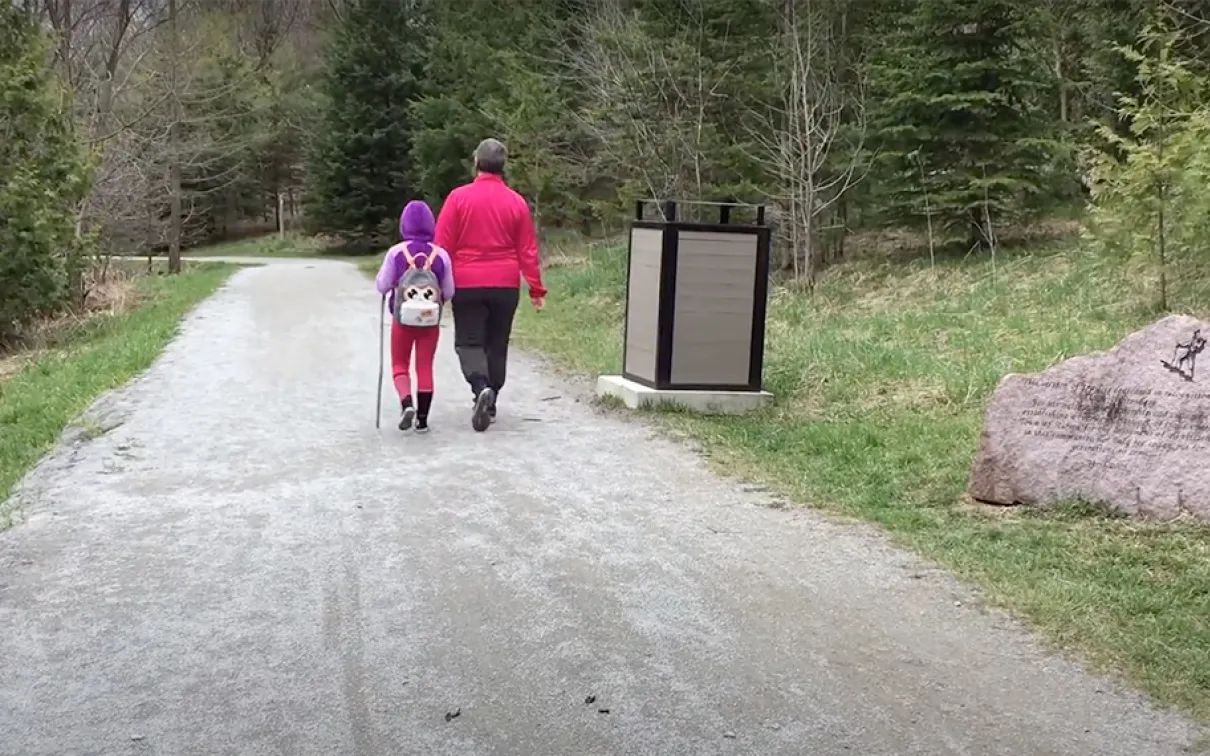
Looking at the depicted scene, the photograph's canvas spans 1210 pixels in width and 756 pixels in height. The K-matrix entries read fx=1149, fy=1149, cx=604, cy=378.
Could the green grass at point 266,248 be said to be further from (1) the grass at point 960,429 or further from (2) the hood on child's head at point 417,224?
(2) the hood on child's head at point 417,224

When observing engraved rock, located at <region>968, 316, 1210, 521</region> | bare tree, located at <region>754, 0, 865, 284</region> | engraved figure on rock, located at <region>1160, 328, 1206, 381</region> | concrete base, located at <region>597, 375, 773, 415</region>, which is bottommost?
concrete base, located at <region>597, 375, 773, 415</region>

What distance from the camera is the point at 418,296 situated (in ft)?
24.9

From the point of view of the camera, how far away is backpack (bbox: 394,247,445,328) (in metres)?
7.57

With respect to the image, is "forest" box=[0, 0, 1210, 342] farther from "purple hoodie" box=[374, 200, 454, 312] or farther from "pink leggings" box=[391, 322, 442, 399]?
"pink leggings" box=[391, 322, 442, 399]

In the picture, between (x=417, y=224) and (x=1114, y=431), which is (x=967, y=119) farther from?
(x=1114, y=431)

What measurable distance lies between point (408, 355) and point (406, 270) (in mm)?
619

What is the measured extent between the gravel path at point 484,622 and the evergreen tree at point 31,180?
27.8 feet

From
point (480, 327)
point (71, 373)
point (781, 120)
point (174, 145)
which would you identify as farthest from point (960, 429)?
point (174, 145)

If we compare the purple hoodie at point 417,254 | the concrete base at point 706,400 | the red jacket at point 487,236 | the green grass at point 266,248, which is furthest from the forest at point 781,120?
the green grass at point 266,248

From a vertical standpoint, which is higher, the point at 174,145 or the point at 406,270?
the point at 174,145

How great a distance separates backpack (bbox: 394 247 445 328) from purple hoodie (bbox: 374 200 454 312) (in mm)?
43

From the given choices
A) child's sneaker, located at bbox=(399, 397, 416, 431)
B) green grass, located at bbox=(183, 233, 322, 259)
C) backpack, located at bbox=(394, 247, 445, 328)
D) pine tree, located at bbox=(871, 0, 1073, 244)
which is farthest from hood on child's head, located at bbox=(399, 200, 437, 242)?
green grass, located at bbox=(183, 233, 322, 259)

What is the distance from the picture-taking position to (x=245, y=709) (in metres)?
3.46

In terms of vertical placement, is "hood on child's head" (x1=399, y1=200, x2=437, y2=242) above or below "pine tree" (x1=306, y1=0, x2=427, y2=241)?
below
